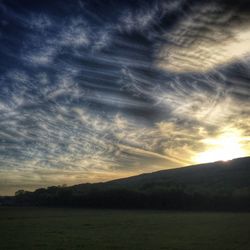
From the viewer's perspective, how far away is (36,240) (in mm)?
38875

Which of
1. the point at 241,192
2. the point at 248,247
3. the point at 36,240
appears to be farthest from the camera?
the point at 241,192

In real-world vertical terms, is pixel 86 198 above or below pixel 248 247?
above

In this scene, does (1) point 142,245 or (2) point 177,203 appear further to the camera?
(2) point 177,203

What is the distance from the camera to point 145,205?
157m

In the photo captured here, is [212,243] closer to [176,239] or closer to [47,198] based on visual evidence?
[176,239]

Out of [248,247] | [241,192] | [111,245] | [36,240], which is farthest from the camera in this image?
[241,192]

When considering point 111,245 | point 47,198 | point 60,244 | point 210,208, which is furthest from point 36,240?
point 47,198

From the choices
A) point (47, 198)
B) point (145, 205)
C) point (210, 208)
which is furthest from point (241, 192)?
point (47, 198)

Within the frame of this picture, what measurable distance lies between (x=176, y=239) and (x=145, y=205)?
4695 inches

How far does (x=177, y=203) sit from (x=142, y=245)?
12290cm

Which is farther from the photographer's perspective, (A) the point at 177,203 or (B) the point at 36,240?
(A) the point at 177,203

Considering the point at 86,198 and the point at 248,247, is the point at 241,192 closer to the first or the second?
the point at 86,198

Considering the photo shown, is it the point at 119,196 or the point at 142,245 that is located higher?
the point at 119,196

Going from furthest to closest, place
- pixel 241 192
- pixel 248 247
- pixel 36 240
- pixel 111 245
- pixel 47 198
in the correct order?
pixel 47 198, pixel 241 192, pixel 36 240, pixel 111 245, pixel 248 247
